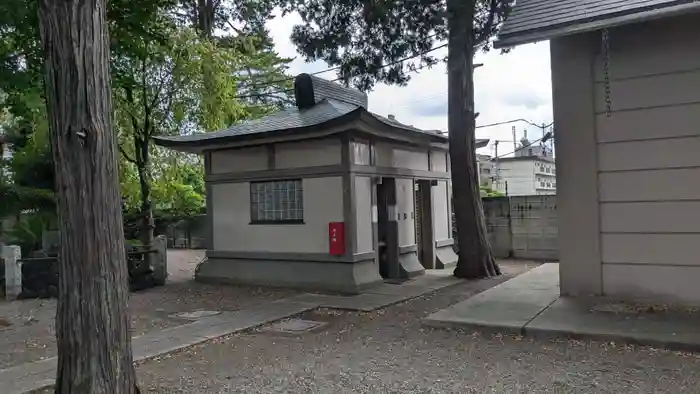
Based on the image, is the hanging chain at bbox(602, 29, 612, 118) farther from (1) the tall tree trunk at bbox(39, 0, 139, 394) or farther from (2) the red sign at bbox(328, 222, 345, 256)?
(1) the tall tree trunk at bbox(39, 0, 139, 394)

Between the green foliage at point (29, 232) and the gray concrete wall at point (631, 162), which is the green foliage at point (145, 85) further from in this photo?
the gray concrete wall at point (631, 162)

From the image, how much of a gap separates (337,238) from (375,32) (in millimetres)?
3734

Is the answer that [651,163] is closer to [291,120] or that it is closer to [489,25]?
[489,25]

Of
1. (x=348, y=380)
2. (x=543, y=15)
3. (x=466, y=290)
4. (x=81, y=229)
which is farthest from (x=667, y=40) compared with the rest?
(x=81, y=229)

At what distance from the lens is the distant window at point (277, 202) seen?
9.77m

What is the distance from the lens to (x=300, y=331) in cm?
647

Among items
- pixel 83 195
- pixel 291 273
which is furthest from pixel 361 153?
pixel 83 195

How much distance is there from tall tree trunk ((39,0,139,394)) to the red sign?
5.66 meters

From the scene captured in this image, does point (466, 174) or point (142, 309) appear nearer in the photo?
point (142, 309)

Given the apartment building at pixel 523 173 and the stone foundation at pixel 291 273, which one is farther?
the apartment building at pixel 523 173

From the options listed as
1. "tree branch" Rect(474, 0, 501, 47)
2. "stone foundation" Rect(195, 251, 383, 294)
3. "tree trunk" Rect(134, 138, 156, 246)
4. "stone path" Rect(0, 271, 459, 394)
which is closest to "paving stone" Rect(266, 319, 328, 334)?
"stone path" Rect(0, 271, 459, 394)

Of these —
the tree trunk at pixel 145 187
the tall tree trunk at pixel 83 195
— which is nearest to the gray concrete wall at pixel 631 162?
the tall tree trunk at pixel 83 195

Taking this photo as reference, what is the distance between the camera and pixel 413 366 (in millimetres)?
4820

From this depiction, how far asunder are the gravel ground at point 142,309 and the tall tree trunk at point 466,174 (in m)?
3.51
